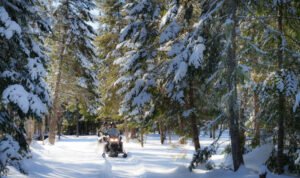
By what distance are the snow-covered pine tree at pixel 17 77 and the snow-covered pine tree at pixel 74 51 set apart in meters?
9.27

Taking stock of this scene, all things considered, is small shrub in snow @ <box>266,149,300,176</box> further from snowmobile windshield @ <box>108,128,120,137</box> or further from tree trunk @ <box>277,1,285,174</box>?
snowmobile windshield @ <box>108,128,120,137</box>

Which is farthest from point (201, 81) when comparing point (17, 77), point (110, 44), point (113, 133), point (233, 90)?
point (110, 44)

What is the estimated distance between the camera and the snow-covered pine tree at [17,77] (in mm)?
5328

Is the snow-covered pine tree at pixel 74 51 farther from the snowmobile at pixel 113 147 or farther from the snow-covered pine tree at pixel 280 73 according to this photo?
the snow-covered pine tree at pixel 280 73

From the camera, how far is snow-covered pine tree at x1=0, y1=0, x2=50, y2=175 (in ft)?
17.5

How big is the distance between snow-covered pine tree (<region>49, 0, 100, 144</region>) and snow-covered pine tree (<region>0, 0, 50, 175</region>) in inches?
365

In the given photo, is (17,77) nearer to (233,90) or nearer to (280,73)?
(233,90)

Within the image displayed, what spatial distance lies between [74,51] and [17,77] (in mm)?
11012

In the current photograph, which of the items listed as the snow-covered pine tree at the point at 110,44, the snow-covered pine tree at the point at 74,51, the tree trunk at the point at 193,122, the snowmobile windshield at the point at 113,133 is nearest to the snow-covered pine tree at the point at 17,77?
the tree trunk at the point at 193,122

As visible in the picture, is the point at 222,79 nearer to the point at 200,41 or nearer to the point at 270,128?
the point at 200,41

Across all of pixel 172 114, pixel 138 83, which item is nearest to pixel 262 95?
pixel 172 114

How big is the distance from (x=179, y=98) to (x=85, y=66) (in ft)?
33.4

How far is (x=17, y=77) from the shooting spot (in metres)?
6.01

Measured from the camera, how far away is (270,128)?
24.2 ft
